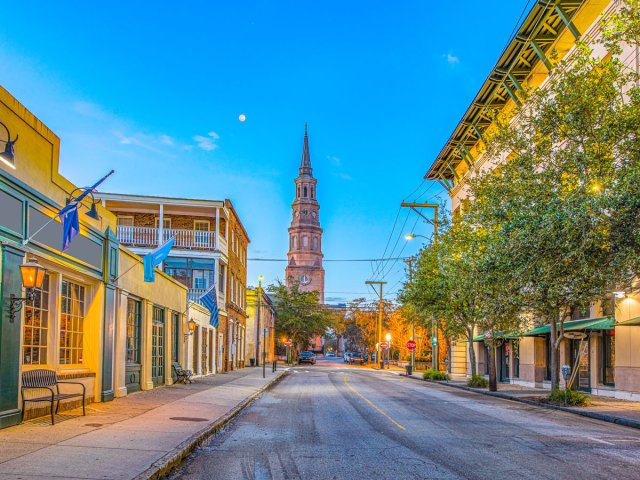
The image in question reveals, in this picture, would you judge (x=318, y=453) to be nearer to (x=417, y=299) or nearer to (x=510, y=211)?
(x=510, y=211)

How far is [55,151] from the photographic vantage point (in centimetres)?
1392

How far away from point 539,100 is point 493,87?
1727 centimetres

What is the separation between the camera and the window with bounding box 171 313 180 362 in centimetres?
2816

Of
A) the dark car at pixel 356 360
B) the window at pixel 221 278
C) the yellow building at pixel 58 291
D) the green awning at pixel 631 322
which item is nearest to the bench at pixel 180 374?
the yellow building at pixel 58 291

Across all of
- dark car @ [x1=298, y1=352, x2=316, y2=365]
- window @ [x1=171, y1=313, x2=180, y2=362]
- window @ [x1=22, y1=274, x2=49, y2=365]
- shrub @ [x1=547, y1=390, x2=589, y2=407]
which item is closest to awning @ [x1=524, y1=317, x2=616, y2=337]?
shrub @ [x1=547, y1=390, x2=589, y2=407]

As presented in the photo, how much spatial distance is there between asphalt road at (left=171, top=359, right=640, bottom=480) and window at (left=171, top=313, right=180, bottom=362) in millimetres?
10133

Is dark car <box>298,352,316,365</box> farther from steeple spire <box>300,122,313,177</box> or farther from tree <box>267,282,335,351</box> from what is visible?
steeple spire <box>300,122,313,177</box>

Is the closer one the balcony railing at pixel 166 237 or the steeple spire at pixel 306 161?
the balcony railing at pixel 166 237

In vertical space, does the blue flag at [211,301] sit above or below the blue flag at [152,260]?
below

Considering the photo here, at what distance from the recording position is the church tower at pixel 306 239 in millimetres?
130125

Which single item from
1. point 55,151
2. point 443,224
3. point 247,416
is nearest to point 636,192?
point 247,416

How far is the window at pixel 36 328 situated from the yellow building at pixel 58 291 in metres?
0.02

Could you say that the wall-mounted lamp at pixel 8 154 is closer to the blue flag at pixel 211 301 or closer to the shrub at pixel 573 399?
the shrub at pixel 573 399

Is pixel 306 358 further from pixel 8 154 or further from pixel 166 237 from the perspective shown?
pixel 8 154
